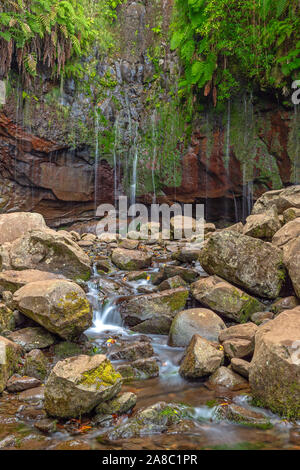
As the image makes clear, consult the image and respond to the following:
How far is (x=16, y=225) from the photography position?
24.2 feet

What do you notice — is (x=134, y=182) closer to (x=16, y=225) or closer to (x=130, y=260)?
(x=130, y=260)

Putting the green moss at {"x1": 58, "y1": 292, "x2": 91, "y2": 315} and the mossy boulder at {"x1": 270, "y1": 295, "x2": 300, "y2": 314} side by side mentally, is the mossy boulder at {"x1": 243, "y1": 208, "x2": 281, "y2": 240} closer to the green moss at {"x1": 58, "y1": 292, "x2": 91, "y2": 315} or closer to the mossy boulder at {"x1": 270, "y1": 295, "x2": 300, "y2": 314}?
the mossy boulder at {"x1": 270, "y1": 295, "x2": 300, "y2": 314}

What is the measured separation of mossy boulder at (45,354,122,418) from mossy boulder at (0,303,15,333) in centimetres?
187

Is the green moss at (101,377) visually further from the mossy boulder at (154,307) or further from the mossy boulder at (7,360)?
the mossy boulder at (154,307)

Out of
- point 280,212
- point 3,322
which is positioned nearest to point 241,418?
point 3,322

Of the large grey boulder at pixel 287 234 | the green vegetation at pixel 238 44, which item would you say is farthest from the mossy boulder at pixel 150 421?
the green vegetation at pixel 238 44

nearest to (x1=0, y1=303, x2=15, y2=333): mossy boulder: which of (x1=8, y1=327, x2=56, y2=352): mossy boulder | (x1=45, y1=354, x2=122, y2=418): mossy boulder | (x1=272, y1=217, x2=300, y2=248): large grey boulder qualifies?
(x1=8, y1=327, x2=56, y2=352): mossy boulder

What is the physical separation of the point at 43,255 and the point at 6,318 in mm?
1820

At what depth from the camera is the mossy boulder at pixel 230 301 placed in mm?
4883

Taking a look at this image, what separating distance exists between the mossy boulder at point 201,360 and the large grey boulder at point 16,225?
459cm

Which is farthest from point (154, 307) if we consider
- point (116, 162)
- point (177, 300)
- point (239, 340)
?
point (116, 162)

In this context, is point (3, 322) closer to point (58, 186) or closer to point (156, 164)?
point (58, 186)

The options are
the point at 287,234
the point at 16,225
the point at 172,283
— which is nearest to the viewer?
the point at 287,234

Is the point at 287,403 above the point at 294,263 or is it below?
below
